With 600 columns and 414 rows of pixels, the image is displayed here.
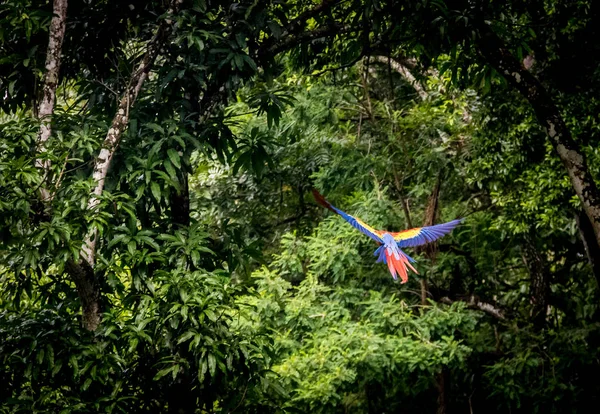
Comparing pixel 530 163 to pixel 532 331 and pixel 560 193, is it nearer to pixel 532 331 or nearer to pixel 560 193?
pixel 560 193

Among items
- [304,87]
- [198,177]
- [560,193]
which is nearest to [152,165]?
[560,193]

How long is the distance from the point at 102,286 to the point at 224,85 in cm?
128

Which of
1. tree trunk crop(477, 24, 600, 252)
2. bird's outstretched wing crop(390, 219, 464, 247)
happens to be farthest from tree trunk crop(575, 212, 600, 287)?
bird's outstretched wing crop(390, 219, 464, 247)

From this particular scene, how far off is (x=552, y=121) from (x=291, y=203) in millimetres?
4006

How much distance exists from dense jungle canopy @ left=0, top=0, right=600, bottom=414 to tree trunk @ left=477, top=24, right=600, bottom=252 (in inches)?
0.5

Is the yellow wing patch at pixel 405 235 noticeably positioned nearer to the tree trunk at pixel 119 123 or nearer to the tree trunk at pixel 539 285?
the tree trunk at pixel 119 123

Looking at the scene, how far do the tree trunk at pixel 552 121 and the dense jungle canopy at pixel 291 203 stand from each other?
0.01m

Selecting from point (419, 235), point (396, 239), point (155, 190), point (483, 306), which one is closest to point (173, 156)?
point (155, 190)

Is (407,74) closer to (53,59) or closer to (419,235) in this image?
(419,235)

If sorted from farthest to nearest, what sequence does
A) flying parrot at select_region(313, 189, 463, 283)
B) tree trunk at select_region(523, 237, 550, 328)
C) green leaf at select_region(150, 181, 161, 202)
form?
tree trunk at select_region(523, 237, 550, 328) < flying parrot at select_region(313, 189, 463, 283) < green leaf at select_region(150, 181, 161, 202)

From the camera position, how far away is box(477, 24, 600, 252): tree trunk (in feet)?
16.3

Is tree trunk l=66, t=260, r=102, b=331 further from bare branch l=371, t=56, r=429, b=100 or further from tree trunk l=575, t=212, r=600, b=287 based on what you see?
bare branch l=371, t=56, r=429, b=100

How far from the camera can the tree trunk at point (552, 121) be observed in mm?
4980

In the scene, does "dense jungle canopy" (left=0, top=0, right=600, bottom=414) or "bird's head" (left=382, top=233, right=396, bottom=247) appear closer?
"dense jungle canopy" (left=0, top=0, right=600, bottom=414)
